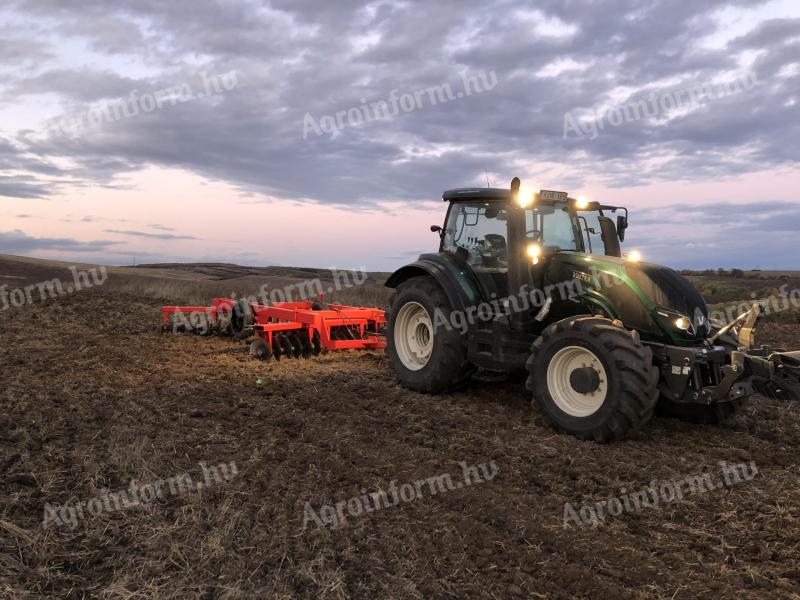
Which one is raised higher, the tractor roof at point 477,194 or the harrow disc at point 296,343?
the tractor roof at point 477,194

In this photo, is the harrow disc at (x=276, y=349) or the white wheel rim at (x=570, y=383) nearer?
the white wheel rim at (x=570, y=383)

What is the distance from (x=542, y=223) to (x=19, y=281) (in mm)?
23766

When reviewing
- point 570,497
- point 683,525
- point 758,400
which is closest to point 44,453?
point 570,497

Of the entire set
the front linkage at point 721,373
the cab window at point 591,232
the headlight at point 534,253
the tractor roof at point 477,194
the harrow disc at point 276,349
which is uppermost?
the tractor roof at point 477,194

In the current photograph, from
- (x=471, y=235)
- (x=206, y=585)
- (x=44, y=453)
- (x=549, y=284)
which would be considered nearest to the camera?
(x=206, y=585)

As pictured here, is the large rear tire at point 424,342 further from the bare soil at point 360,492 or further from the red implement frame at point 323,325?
the red implement frame at point 323,325

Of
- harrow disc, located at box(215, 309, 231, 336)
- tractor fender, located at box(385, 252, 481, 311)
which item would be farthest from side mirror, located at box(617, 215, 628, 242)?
harrow disc, located at box(215, 309, 231, 336)

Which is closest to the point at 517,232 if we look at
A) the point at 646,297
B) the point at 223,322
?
the point at 646,297

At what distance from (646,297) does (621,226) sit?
5.05 ft

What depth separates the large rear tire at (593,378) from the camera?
473cm

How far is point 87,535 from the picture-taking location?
335 centimetres

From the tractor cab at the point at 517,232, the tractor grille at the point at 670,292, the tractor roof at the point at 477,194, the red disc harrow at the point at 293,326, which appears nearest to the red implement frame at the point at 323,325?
the red disc harrow at the point at 293,326

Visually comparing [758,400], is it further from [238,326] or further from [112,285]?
[112,285]

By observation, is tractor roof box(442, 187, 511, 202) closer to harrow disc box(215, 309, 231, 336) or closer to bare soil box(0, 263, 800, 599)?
bare soil box(0, 263, 800, 599)
